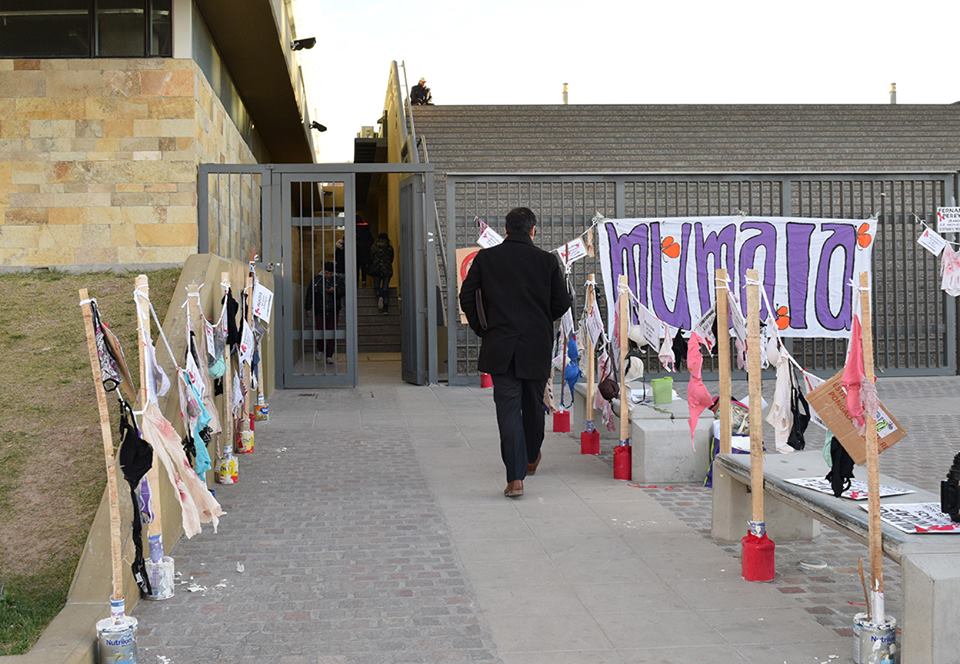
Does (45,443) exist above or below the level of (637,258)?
below

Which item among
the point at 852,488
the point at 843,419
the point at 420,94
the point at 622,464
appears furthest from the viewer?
the point at 420,94

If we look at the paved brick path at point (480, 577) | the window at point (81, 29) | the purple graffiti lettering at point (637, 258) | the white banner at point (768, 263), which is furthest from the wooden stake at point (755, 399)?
the window at point (81, 29)

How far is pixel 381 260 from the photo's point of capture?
20.4 meters

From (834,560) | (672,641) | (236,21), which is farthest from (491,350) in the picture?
(236,21)

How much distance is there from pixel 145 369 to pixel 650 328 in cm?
447

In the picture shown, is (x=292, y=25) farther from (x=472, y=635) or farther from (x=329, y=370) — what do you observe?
(x=472, y=635)

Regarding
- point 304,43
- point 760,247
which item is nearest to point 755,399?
point 760,247

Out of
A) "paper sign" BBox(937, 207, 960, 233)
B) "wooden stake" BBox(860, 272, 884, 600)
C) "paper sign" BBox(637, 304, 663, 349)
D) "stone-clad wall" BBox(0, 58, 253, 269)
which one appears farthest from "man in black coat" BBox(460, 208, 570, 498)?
"paper sign" BBox(937, 207, 960, 233)

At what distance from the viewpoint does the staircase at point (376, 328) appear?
821 inches

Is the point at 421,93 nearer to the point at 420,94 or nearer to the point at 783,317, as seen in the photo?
the point at 420,94

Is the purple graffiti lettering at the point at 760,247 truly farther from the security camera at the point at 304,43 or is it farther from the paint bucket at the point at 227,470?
the security camera at the point at 304,43

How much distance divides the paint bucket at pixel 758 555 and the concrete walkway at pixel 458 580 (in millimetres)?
88

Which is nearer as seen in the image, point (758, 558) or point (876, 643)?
point (876, 643)

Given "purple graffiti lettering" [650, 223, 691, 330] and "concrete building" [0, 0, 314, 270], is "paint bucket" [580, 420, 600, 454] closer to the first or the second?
"purple graffiti lettering" [650, 223, 691, 330]
